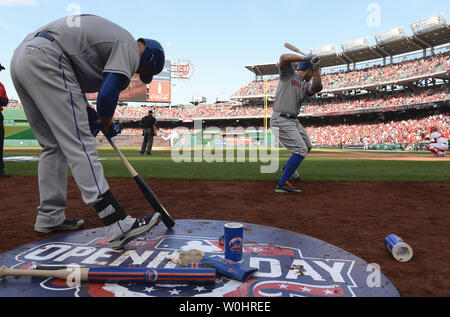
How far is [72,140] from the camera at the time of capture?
2193mm

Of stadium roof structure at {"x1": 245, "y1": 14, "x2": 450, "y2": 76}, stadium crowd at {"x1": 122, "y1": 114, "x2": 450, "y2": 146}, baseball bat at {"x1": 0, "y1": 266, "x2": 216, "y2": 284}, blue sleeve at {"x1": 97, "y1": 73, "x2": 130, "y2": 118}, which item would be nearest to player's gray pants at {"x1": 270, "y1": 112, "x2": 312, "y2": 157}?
blue sleeve at {"x1": 97, "y1": 73, "x2": 130, "y2": 118}

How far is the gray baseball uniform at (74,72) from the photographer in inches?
85.1

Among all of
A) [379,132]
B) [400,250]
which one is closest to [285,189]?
[400,250]

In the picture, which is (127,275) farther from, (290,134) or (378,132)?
(378,132)

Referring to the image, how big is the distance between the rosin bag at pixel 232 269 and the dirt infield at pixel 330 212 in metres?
0.83

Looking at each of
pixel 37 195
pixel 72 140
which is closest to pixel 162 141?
pixel 37 195

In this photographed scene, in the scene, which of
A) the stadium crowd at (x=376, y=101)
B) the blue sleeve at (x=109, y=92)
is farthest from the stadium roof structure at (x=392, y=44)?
the blue sleeve at (x=109, y=92)

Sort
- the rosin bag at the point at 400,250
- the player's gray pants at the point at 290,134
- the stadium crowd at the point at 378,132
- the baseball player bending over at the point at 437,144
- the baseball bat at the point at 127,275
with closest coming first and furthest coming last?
the baseball bat at the point at 127,275 < the rosin bag at the point at 400,250 < the player's gray pants at the point at 290,134 < the baseball player bending over at the point at 437,144 < the stadium crowd at the point at 378,132

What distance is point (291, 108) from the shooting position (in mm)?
5141

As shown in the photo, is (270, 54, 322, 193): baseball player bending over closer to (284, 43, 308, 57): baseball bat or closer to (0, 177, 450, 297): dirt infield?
(284, 43, 308, 57): baseball bat

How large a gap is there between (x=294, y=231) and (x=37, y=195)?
3762 millimetres

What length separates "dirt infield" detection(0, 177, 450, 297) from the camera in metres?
2.06

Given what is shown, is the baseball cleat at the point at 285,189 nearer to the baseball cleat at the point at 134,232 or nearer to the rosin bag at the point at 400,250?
the rosin bag at the point at 400,250
